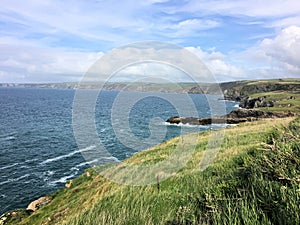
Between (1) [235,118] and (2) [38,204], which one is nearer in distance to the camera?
(2) [38,204]

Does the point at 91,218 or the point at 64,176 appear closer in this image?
the point at 91,218

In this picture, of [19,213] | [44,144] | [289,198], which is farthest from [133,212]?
[44,144]

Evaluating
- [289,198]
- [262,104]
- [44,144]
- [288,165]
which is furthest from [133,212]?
[262,104]

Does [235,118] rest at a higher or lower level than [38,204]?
lower

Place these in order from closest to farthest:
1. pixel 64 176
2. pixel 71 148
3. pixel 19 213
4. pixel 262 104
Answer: pixel 19 213 < pixel 64 176 < pixel 71 148 < pixel 262 104

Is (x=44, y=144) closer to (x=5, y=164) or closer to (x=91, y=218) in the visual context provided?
(x=5, y=164)

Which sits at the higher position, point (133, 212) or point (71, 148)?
point (133, 212)

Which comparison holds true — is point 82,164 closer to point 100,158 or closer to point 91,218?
point 100,158

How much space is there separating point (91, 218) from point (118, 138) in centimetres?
4590

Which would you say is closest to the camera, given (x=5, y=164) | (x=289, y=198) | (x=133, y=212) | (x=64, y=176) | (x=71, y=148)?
(x=289, y=198)

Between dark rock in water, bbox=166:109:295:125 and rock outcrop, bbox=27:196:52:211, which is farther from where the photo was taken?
dark rock in water, bbox=166:109:295:125

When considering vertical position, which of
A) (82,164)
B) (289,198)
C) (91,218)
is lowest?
(82,164)

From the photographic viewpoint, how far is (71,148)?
44.1 meters

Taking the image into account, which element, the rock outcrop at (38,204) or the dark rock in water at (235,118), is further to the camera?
the dark rock in water at (235,118)
